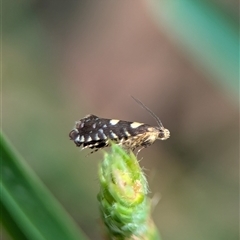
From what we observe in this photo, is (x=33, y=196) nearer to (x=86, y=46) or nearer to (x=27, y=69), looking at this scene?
(x=27, y=69)

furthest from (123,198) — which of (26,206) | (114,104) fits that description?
(114,104)

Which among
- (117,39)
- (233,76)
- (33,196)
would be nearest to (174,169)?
(117,39)

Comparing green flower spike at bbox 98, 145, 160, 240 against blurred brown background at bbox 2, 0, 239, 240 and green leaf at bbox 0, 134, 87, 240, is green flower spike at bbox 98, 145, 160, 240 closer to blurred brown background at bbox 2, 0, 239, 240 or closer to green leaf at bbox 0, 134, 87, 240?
green leaf at bbox 0, 134, 87, 240

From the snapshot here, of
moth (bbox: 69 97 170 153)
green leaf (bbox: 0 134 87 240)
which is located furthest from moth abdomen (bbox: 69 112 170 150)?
green leaf (bbox: 0 134 87 240)

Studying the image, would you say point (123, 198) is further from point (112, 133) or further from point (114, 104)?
point (114, 104)

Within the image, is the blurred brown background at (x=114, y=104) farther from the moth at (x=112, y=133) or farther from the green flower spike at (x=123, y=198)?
the green flower spike at (x=123, y=198)
